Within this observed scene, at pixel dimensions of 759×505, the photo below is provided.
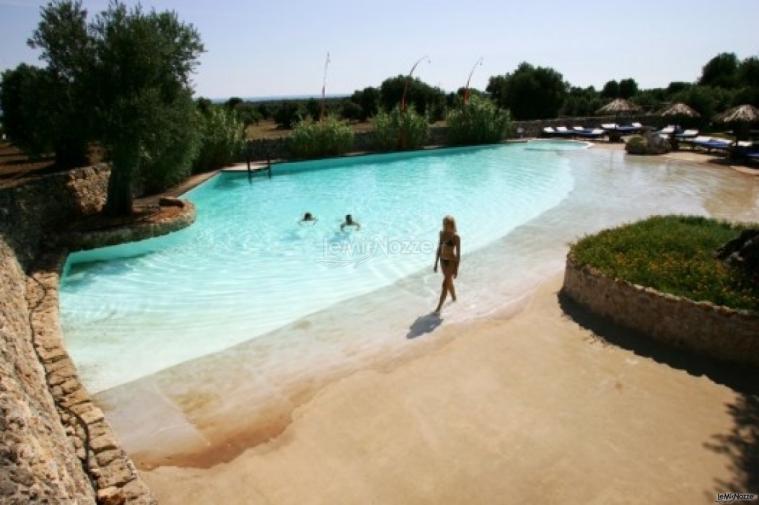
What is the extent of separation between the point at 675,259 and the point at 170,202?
16.5 meters

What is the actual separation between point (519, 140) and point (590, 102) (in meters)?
19.4

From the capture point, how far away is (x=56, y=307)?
8.79 metres

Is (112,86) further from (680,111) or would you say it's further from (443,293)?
(680,111)

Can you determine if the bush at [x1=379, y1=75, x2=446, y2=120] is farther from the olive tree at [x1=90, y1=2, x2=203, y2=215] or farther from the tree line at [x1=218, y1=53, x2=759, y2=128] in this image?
the olive tree at [x1=90, y1=2, x2=203, y2=215]

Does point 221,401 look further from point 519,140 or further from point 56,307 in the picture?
point 519,140

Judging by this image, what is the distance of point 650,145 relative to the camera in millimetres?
27156

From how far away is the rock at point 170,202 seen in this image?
17.4 m

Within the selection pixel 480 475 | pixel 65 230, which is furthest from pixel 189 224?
pixel 480 475

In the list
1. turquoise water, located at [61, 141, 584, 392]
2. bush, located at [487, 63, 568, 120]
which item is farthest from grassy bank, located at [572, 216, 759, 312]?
bush, located at [487, 63, 568, 120]

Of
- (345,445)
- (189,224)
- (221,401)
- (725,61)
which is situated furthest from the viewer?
(725,61)

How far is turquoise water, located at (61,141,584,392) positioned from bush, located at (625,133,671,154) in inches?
261

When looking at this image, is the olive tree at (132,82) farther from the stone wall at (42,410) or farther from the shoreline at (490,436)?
the shoreline at (490,436)

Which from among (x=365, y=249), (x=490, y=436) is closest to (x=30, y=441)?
(x=490, y=436)

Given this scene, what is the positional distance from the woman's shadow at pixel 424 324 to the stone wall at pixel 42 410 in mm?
4574
